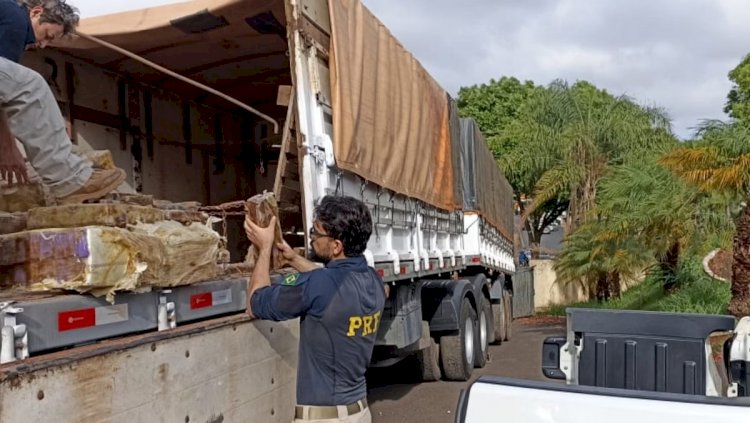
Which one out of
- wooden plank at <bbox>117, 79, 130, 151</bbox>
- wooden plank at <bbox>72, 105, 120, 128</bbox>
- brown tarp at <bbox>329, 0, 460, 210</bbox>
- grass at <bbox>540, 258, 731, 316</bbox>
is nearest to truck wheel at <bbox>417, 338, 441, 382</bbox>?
brown tarp at <bbox>329, 0, 460, 210</bbox>

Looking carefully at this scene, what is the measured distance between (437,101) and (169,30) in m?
3.51

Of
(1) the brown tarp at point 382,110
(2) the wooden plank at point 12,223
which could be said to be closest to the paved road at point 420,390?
(1) the brown tarp at point 382,110

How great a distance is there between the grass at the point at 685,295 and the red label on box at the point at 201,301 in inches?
426

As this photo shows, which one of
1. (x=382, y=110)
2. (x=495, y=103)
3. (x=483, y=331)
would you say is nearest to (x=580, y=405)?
(x=382, y=110)

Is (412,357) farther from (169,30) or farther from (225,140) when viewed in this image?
(169,30)

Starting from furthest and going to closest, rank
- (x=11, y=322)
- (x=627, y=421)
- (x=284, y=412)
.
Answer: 1. (x=284, y=412)
2. (x=11, y=322)
3. (x=627, y=421)

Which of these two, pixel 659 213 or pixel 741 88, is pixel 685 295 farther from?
pixel 741 88

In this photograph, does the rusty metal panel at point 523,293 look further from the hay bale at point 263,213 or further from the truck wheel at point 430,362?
the hay bale at point 263,213

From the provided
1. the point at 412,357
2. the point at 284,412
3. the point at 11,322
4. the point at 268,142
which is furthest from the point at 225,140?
the point at 11,322

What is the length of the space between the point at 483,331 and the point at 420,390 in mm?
2438

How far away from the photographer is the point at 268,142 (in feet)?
27.5

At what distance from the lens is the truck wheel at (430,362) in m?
8.90

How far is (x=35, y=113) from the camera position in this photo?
339 centimetres

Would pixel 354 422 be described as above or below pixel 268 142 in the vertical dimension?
below
